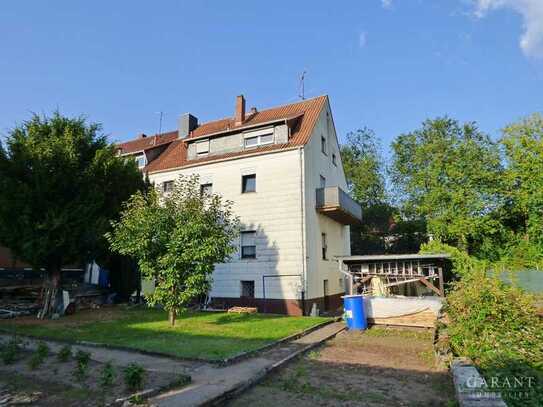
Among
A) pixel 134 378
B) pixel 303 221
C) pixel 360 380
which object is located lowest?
pixel 360 380

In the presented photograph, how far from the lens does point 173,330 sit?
41.7 feet

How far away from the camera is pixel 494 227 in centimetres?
2761

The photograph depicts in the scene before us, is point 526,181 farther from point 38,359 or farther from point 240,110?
point 38,359

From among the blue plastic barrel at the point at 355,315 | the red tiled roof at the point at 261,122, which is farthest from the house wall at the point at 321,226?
the blue plastic barrel at the point at 355,315

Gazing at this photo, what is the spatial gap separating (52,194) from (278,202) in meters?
10.7

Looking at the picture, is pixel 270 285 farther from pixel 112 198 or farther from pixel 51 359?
pixel 51 359

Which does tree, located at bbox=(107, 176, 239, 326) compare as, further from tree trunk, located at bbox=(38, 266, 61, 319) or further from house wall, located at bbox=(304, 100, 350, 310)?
house wall, located at bbox=(304, 100, 350, 310)

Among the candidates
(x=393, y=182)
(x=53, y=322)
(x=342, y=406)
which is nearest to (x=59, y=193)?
(x=53, y=322)

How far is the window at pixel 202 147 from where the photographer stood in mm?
Answer: 22406

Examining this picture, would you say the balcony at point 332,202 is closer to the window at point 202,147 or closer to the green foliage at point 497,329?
the window at point 202,147

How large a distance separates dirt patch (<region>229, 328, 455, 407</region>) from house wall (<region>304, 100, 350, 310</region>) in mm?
7909

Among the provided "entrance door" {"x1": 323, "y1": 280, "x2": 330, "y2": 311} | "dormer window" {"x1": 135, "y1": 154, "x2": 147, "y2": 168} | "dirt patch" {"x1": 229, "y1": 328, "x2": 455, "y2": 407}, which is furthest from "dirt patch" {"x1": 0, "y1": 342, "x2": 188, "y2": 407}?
"dormer window" {"x1": 135, "y1": 154, "x2": 147, "y2": 168}

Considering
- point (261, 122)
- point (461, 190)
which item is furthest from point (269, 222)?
point (461, 190)

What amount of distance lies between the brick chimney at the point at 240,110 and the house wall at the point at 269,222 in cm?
367
